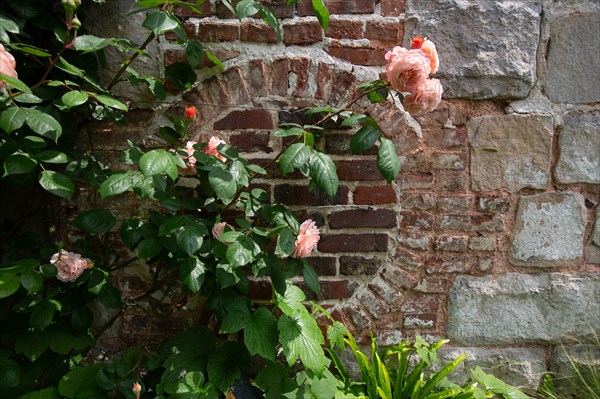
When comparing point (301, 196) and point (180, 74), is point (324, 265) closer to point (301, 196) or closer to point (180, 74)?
point (301, 196)

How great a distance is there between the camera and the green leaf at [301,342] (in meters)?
1.45

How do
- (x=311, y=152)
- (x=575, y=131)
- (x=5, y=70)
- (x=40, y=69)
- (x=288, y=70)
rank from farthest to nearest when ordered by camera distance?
(x=575, y=131) < (x=288, y=70) < (x=40, y=69) < (x=311, y=152) < (x=5, y=70)

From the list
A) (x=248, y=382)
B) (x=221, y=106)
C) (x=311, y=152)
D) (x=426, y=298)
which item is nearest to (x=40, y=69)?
(x=221, y=106)

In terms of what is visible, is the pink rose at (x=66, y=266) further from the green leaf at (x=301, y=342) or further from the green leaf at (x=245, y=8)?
the green leaf at (x=245, y=8)

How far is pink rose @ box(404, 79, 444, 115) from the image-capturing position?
4.72 feet

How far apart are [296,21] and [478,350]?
4.77 feet

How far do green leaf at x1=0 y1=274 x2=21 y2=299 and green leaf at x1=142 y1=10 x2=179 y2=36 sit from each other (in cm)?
83

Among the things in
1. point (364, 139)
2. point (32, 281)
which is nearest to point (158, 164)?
point (32, 281)

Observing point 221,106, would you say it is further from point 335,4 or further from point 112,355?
point 112,355

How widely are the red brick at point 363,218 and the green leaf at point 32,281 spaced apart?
0.99m

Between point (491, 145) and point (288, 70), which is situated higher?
point (288, 70)

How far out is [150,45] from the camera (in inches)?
66.9

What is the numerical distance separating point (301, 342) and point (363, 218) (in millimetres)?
546

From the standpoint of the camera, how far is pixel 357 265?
1813 millimetres
